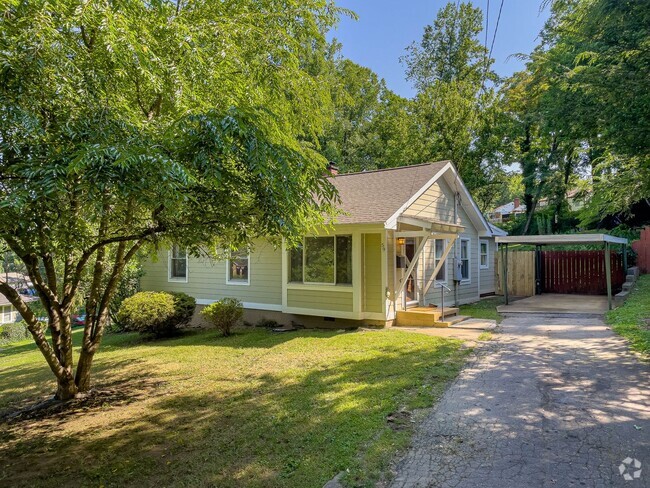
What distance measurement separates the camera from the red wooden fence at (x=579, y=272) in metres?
16.1

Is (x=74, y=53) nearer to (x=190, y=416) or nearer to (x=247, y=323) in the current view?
(x=190, y=416)

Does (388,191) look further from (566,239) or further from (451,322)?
(566,239)

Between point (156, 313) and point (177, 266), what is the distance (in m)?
3.64

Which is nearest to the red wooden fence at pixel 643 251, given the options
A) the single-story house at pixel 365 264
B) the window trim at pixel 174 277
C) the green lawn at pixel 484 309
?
the green lawn at pixel 484 309

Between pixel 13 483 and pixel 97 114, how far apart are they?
142 inches

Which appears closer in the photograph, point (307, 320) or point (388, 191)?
point (307, 320)

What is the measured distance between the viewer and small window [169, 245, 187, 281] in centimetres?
1423

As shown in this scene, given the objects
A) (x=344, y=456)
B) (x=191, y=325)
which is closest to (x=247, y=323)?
(x=191, y=325)

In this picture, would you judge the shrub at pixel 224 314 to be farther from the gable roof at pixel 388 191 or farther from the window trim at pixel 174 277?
the gable roof at pixel 388 191

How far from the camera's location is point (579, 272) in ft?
55.4

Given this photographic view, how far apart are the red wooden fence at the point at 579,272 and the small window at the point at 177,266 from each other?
14.9 meters

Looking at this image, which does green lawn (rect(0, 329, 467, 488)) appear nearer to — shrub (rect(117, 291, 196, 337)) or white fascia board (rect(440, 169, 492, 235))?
shrub (rect(117, 291, 196, 337))

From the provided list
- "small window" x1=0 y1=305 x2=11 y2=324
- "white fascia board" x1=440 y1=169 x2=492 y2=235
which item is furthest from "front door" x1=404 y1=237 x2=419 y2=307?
"small window" x1=0 y1=305 x2=11 y2=324

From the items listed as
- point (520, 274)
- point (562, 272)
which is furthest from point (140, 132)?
point (562, 272)
